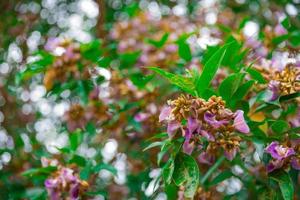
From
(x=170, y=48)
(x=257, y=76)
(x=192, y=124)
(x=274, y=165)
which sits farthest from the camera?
(x=170, y=48)

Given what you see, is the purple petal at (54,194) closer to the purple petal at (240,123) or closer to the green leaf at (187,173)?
the green leaf at (187,173)

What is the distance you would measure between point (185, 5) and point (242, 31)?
818mm

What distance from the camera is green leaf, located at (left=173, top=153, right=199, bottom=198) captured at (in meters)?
0.95

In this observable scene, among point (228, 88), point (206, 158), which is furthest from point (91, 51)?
point (228, 88)

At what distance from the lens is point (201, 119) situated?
963mm

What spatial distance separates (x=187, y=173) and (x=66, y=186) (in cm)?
47

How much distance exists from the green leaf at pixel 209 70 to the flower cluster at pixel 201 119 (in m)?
0.04

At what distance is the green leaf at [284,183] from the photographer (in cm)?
98

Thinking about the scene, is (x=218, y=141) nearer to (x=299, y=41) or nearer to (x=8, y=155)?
(x=299, y=41)

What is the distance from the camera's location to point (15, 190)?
1.77 m

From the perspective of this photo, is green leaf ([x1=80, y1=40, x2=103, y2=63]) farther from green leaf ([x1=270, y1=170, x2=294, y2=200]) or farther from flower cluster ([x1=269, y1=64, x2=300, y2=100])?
green leaf ([x1=270, y1=170, x2=294, y2=200])

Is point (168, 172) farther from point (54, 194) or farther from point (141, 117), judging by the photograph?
point (141, 117)

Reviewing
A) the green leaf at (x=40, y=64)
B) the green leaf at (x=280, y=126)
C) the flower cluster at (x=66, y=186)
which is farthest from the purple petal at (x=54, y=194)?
the green leaf at (x=280, y=126)

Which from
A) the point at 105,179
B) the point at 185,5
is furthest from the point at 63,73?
the point at 185,5
